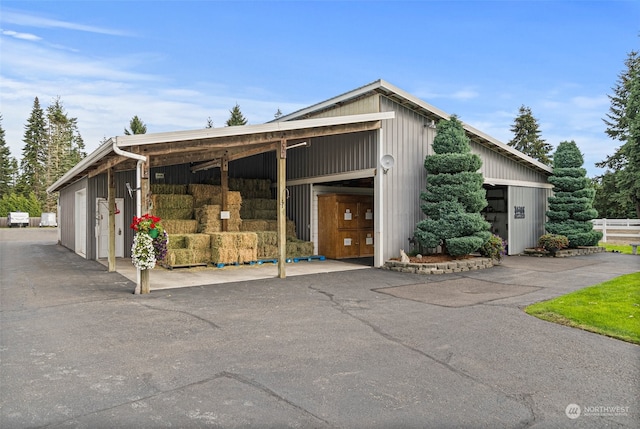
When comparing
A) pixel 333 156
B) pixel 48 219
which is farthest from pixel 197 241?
pixel 48 219

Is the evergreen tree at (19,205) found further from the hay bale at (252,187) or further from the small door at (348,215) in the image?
the small door at (348,215)

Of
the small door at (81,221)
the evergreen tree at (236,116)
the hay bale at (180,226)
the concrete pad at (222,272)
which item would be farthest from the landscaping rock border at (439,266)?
the evergreen tree at (236,116)

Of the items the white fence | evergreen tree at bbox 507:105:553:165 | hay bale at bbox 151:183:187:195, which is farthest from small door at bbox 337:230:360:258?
evergreen tree at bbox 507:105:553:165

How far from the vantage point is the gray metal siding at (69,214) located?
675 inches

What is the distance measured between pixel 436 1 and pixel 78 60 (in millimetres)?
9143

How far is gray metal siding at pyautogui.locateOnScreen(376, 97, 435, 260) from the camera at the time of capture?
1159 cm

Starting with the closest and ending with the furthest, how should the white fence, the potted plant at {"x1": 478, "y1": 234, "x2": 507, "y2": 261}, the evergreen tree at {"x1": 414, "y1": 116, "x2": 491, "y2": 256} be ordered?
1. the evergreen tree at {"x1": 414, "y1": 116, "x2": 491, "y2": 256}
2. the potted plant at {"x1": 478, "y1": 234, "x2": 507, "y2": 261}
3. the white fence

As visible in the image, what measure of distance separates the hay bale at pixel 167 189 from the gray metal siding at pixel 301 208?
3.64m

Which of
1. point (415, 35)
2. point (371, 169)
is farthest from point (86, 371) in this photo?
point (415, 35)

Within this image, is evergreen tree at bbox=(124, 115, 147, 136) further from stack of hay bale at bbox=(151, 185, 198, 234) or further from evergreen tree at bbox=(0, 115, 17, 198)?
evergreen tree at bbox=(0, 115, 17, 198)

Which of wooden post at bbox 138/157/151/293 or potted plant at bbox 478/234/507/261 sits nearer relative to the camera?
wooden post at bbox 138/157/151/293

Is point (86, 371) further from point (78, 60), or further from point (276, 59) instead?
point (276, 59)

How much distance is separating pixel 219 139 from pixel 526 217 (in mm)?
12334

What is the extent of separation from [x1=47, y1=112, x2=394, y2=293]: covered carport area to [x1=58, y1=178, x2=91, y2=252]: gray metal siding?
455 centimetres
